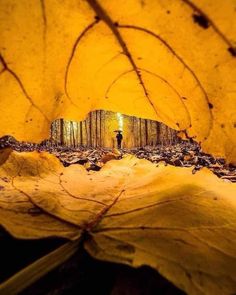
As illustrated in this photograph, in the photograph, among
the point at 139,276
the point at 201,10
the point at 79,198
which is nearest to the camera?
the point at 139,276

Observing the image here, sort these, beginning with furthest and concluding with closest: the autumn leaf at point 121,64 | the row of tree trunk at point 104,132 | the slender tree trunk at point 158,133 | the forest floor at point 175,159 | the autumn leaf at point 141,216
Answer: the slender tree trunk at point 158,133 → the row of tree trunk at point 104,132 → the forest floor at point 175,159 → the autumn leaf at point 121,64 → the autumn leaf at point 141,216

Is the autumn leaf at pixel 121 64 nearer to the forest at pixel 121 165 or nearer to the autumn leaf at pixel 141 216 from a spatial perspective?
the forest at pixel 121 165

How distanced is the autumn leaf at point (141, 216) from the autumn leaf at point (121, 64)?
212mm

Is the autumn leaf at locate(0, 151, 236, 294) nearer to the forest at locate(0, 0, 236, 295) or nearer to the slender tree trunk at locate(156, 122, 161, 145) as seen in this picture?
the forest at locate(0, 0, 236, 295)

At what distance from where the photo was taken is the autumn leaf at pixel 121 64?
0.80 m

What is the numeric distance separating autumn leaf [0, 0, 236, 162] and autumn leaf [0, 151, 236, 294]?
21 cm

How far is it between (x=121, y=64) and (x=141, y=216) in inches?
23.6

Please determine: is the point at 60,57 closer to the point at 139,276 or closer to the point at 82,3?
the point at 82,3

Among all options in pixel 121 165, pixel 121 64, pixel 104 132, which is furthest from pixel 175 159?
pixel 104 132

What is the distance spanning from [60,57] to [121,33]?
0.77 feet

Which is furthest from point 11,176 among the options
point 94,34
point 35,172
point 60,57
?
point 94,34

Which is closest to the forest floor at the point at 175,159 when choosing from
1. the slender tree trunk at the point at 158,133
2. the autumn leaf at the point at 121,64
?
the autumn leaf at the point at 121,64

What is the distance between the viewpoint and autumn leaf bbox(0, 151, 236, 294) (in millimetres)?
486

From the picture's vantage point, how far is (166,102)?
1.16 m
